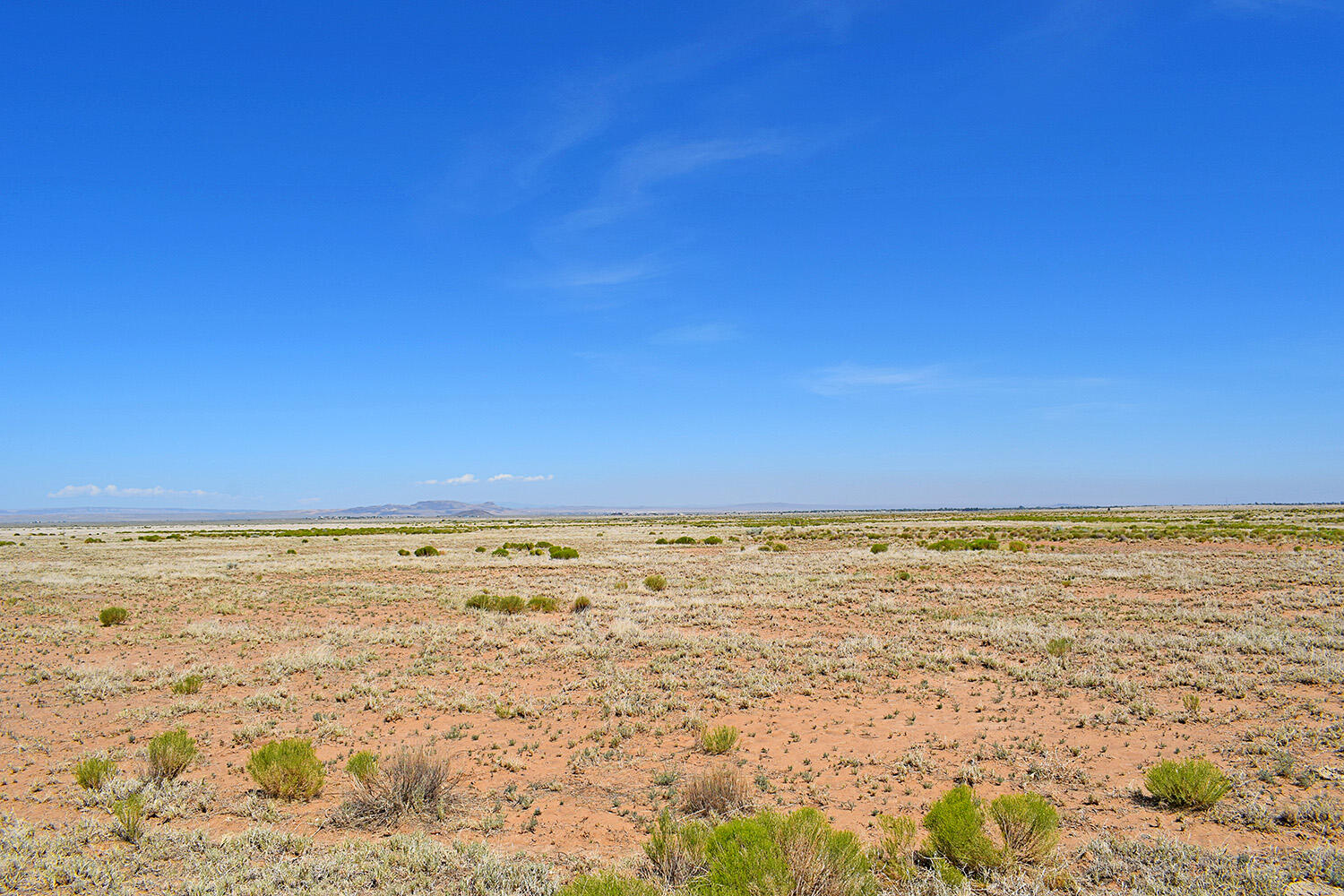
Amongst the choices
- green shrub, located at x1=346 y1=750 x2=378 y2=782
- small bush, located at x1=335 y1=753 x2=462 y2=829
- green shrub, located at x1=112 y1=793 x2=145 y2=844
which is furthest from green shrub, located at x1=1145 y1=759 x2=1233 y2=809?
green shrub, located at x1=112 y1=793 x2=145 y2=844

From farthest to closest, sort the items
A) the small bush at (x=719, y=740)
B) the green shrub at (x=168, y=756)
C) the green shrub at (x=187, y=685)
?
the green shrub at (x=187, y=685), the small bush at (x=719, y=740), the green shrub at (x=168, y=756)

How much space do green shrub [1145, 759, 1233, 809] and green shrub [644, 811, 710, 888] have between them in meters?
5.27

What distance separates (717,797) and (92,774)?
Result: 737 centimetres

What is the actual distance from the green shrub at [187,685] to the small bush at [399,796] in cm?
701

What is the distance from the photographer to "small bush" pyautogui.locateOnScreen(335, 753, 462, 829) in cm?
726

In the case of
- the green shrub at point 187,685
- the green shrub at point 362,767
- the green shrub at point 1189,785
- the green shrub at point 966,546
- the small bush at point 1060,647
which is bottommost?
the green shrub at point 966,546

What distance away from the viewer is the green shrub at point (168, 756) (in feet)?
27.1

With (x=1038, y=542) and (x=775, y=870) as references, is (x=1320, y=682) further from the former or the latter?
(x=1038, y=542)

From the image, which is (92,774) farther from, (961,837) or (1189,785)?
(1189,785)

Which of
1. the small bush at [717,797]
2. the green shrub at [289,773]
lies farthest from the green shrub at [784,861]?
the green shrub at [289,773]

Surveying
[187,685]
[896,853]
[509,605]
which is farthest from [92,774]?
[509,605]

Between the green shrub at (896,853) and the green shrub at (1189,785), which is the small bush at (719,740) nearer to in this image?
the green shrub at (896,853)

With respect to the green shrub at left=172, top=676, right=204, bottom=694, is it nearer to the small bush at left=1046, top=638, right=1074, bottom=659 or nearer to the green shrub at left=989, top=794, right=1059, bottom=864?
the green shrub at left=989, top=794, right=1059, bottom=864

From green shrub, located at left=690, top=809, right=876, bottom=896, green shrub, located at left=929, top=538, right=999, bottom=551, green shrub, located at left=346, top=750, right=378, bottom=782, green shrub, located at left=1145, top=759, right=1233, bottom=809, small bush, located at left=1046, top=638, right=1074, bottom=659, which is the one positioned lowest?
green shrub, located at left=929, top=538, right=999, bottom=551
